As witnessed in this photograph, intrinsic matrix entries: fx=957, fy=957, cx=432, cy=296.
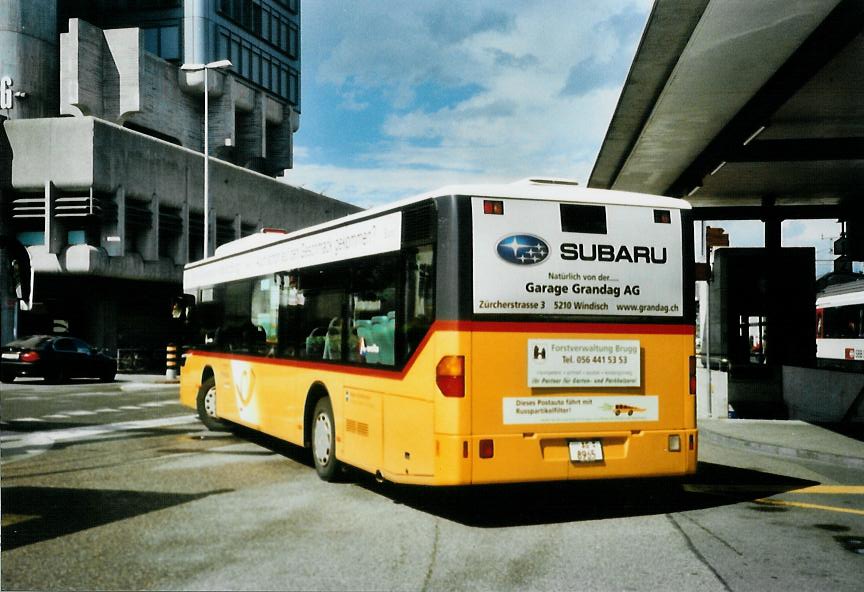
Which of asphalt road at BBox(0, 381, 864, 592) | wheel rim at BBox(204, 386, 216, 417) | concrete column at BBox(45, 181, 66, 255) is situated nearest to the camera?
asphalt road at BBox(0, 381, 864, 592)

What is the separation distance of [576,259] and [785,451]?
660 cm

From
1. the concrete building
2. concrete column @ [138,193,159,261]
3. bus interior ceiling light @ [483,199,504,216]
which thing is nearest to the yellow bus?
bus interior ceiling light @ [483,199,504,216]

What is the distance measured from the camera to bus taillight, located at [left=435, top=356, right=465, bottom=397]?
802cm

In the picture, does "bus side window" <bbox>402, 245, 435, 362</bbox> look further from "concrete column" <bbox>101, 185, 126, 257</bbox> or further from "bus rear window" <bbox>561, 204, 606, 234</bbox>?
"concrete column" <bbox>101, 185, 126, 257</bbox>

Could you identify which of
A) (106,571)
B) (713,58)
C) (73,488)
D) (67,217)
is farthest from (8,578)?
(67,217)

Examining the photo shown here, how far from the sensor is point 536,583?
20.2ft

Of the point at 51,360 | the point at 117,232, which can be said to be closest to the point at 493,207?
the point at 51,360

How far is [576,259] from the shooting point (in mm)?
8555

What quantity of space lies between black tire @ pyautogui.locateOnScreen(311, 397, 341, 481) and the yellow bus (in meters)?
0.26

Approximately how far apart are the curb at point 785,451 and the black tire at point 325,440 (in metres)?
6.79

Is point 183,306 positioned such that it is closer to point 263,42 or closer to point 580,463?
point 580,463

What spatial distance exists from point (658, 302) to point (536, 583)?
3.55 metres

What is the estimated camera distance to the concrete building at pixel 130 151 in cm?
4103

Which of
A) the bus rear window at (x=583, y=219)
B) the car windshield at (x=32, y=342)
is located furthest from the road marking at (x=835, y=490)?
the car windshield at (x=32, y=342)
